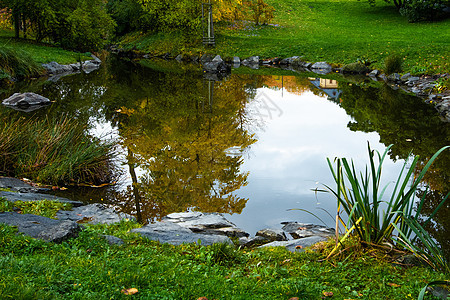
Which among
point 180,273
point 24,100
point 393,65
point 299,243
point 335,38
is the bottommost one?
point 299,243

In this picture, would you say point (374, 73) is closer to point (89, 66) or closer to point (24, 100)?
point (24, 100)

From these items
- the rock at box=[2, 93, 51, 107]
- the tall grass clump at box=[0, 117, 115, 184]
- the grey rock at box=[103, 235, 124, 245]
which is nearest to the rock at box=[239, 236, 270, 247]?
the grey rock at box=[103, 235, 124, 245]

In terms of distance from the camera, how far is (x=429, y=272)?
4.46m

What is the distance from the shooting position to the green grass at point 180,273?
3.65m

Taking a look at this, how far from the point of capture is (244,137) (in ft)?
37.6

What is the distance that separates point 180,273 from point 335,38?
101 ft

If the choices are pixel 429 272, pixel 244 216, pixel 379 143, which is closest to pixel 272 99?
pixel 379 143

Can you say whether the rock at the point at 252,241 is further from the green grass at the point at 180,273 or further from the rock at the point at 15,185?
the rock at the point at 15,185

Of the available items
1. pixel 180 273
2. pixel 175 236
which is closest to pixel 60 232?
pixel 175 236

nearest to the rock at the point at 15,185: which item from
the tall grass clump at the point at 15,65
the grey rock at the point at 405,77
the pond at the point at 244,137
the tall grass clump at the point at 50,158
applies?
the tall grass clump at the point at 50,158

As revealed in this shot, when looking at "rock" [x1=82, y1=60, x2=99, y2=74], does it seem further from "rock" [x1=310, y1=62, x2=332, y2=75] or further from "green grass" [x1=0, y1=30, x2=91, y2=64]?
"rock" [x1=310, y1=62, x2=332, y2=75]

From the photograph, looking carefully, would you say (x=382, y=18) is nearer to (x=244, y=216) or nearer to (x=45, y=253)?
(x=244, y=216)

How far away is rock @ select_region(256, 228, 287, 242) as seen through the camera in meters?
6.09

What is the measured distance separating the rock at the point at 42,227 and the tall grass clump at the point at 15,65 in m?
16.5
